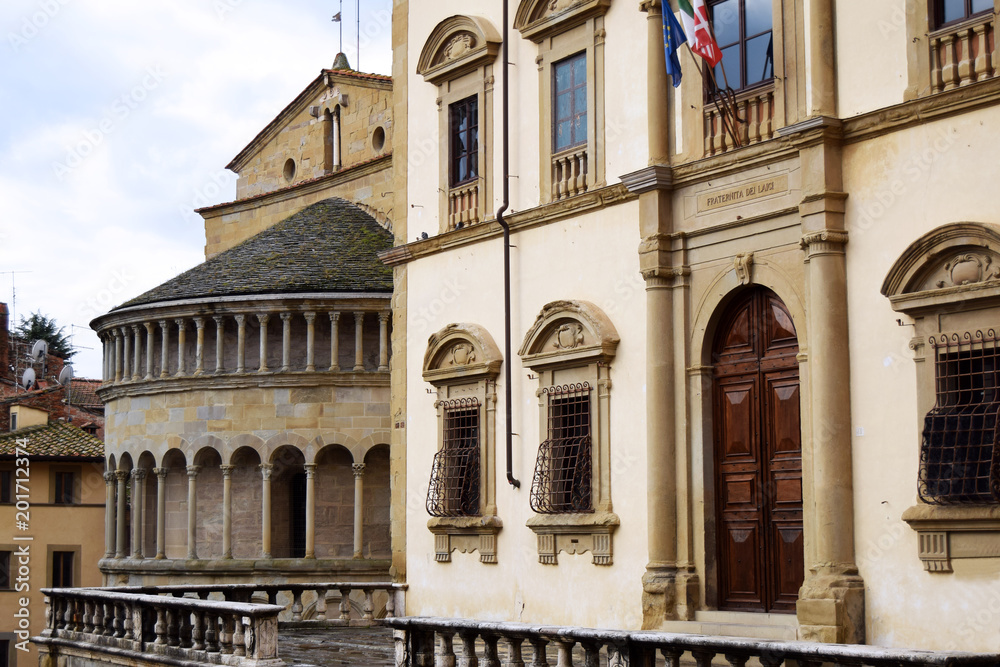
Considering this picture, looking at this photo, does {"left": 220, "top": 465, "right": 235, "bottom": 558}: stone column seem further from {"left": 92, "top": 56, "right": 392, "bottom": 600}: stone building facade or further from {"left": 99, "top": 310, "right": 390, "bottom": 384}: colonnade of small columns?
{"left": 99, "top": 310, "right": 390, "bottom": 384}: colonnade of small columns

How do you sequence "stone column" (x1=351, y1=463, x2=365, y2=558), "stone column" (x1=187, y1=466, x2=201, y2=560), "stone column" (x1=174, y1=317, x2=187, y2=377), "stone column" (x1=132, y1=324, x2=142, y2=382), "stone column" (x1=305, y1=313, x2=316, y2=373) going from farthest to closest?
1. "stone column" (x1=132, y1=324, x2=142, y2=382)
2. "stone column" (x1=174, y1=317, x2=187, y2=377)
3. "stone column" (x1=187, y1=466, x2=201, y2=560)
4. "stone column" (x1=305, y1=313, x2=316, y2=373)
5. "stone column" (x1=351, y1=463, x2=365, y2=558)

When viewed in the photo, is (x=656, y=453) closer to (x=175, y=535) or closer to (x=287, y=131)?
(x=175, y=535)

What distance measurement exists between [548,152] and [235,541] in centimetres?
1465

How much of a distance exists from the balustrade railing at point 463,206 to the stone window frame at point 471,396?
4.94 ft

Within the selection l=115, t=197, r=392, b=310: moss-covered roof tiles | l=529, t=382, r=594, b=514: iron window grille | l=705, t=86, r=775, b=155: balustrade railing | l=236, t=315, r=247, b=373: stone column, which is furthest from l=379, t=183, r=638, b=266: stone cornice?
l=236, t=315, r=247, b=373: stone column

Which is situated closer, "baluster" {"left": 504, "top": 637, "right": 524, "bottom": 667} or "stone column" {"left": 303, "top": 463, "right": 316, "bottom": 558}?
"baluster" {"left": 504, "top": 637, "right": 524, "bottom": 667}

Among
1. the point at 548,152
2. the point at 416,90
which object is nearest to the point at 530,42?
the point at 548,152

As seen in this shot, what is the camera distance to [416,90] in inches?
848

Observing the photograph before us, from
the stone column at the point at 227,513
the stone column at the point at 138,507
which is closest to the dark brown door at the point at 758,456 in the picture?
the stone column at the point at 227,513

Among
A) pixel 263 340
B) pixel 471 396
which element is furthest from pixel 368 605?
pixel 263 340

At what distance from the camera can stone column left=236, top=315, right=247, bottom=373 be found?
29.9m

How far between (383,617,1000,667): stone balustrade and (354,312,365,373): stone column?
15.5 meters

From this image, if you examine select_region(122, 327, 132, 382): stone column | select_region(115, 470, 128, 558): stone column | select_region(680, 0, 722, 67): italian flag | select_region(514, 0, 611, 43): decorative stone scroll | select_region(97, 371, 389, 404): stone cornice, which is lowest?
select_region(115, 470, 128, 558): stone column

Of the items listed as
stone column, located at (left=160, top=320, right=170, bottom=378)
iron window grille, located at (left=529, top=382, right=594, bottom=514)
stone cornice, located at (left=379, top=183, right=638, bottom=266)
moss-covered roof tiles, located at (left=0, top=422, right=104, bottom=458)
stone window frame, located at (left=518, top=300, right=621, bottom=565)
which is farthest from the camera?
moss-covered roof tiles, located at (left=0, top=422, right=104, bottom=458)
